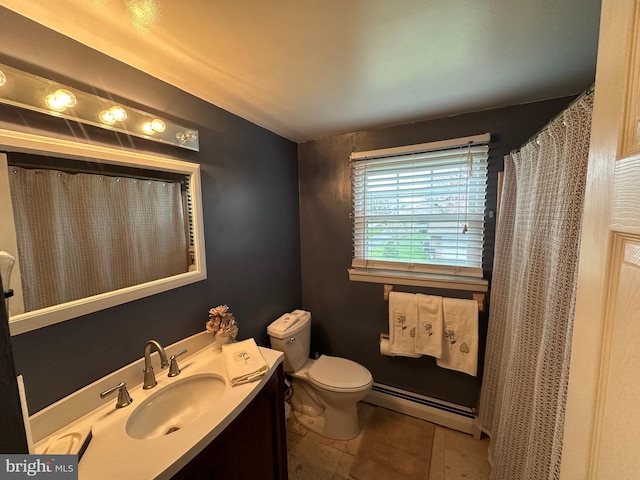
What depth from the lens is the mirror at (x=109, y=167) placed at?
0.78 m

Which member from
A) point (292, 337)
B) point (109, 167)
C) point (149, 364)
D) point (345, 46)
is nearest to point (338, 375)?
point (292, 337)

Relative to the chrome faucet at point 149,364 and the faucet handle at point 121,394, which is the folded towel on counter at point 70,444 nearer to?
the faucet handle at point 121,394

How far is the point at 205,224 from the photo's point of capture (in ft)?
4.63

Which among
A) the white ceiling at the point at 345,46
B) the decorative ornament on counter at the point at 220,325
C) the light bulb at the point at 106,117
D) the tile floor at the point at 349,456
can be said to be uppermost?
the white ceiling at the point at 345,46

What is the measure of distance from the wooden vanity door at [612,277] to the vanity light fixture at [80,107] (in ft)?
4.82

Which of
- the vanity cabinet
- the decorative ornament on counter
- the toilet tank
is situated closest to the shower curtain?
the vanity cabinet

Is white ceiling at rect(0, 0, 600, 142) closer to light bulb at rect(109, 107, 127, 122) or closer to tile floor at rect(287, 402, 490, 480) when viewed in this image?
light bulb at rect(109, 107, 127, 122)

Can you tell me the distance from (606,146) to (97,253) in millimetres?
1557

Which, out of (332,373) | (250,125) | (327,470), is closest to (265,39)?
(250,125)

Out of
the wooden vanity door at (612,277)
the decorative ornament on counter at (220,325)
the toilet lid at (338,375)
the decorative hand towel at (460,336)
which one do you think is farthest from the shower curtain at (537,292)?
the decorative ornament on counter at (220,325)

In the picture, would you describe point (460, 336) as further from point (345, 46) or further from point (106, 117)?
point (106, 117)

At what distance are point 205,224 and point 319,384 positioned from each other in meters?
1.29

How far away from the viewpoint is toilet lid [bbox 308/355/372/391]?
1.66 m

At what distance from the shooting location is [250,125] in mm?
1701
